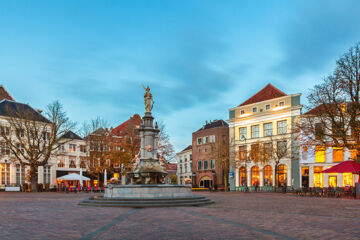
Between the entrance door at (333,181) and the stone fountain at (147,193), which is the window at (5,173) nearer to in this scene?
the stone fountain at (147,193)

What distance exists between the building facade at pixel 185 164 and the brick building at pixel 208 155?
26.6 feet

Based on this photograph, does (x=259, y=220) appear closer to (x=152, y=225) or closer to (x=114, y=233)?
(x=152, y=225)

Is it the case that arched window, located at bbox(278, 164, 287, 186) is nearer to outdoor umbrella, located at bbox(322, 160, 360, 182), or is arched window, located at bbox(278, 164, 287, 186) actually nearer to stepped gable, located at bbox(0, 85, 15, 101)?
outdoor umbrella, located at bbox(322, 160, 360, 182)

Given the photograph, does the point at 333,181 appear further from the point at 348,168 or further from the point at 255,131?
the point at 348,168

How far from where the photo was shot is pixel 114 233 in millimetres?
10227

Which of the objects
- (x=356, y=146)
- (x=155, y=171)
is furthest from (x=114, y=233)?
(x=356, y=146)

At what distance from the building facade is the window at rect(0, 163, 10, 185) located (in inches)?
1422

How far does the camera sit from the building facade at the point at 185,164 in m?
78.2

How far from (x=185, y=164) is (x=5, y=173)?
38.6m

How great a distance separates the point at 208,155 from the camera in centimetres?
6569

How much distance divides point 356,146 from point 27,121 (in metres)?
38.1

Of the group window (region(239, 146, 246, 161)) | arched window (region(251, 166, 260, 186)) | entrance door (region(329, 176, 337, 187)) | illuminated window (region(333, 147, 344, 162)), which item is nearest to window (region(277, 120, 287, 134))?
window (region(239, 146, 246, 161))

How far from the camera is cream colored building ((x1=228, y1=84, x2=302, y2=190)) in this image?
5159cm

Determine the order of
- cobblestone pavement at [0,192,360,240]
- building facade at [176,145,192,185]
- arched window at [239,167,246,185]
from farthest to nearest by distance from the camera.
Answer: building facade at [176,145,192,185]
arched window at [239,167,246,185]
cobblestone pavement at [0,192,360,240]
